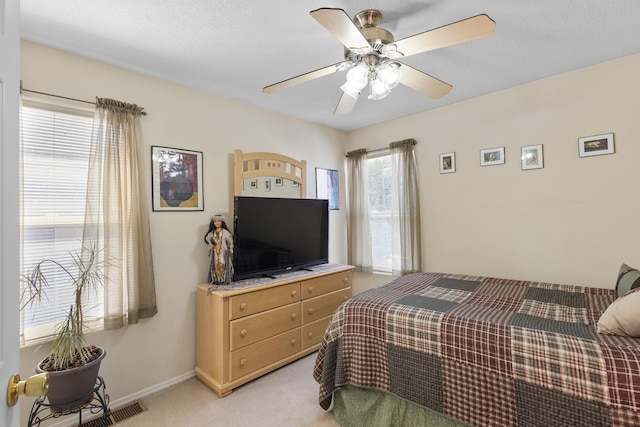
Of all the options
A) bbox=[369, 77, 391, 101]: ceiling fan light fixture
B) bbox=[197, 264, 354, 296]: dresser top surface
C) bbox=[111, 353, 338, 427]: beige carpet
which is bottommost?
bbox=[111, 353, 338, 427]: beige carpet

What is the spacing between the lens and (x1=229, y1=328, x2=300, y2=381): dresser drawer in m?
2.50

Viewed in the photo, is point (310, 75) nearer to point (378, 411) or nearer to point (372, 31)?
point (372, 31)

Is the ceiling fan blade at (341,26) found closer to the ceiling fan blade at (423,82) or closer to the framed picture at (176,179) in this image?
the ceiling fan blade at (423,82)

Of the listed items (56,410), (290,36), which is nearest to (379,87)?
(290,36)

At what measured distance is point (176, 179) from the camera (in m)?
2.70

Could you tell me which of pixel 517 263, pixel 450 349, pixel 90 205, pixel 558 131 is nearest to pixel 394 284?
pixel 450 349

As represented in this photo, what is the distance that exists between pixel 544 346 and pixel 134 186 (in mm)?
2833

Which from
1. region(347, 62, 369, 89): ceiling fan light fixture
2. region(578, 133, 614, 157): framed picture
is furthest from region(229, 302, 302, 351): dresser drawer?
region(578, 133, 614, 157): framed picture

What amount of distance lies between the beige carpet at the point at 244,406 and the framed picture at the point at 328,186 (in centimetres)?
217

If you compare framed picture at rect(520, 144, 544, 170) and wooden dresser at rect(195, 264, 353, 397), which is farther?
framed picture at rect(520, 144, 544, 170)

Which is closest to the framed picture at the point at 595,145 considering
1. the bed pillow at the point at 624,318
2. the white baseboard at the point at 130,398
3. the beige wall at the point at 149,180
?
the bed pillow at the point at 624,318

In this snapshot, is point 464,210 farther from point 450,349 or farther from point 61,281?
point 61,281

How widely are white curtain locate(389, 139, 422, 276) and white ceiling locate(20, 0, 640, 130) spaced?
3.25 feet

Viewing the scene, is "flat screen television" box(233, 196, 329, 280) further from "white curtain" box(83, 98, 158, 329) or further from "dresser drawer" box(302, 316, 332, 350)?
"white curtain" box(83, 98, 158, 329)
